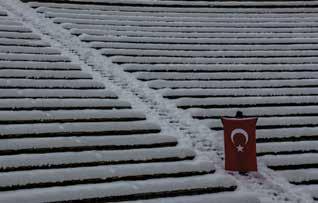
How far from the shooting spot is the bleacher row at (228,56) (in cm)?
543

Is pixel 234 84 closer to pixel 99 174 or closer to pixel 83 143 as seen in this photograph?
pixel 83 143

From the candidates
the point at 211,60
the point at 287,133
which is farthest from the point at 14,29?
the point at 287,133

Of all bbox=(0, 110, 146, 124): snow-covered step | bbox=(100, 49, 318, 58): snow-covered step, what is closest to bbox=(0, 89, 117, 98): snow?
bbox=(0, 110, 146, 124): snow-covered step

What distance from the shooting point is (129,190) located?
13.5ft

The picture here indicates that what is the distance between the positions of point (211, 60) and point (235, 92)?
112 cm

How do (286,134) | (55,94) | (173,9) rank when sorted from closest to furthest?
(286,134)
(55,94)
(173,9)

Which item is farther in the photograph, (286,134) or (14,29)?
(14,29)

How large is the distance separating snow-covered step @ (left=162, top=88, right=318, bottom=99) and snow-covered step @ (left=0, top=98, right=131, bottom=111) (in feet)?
2.16

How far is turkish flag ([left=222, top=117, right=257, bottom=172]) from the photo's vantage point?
4.31 meters

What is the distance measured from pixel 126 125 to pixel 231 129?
1266mm

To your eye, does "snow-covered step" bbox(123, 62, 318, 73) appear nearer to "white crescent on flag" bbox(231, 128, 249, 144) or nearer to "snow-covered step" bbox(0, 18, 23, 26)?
"snow-covered step" bbox(0, 18, 23, 26)

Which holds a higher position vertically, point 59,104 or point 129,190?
point 59,104

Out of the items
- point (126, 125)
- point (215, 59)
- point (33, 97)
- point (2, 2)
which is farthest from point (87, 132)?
point (2, 2)

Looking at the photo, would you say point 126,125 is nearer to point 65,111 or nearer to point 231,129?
point 65,111
